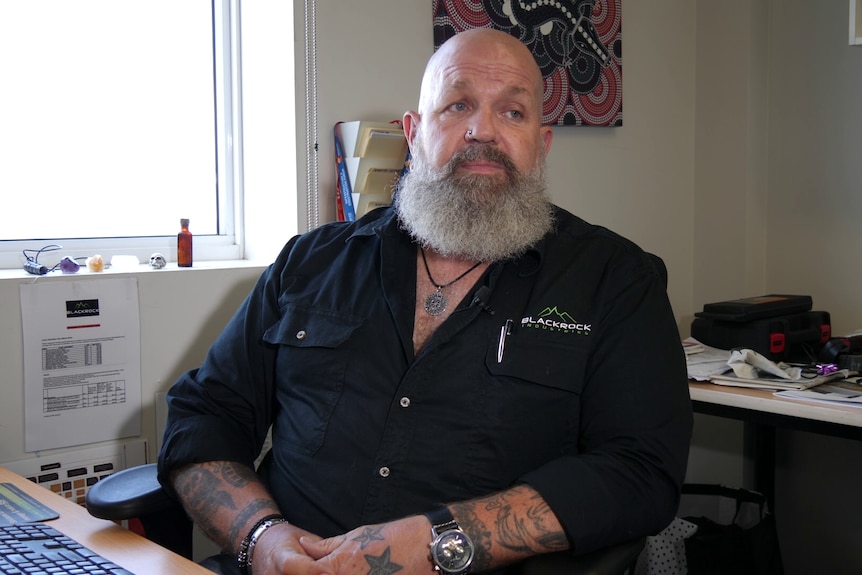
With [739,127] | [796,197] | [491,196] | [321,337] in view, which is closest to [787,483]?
[796,197]

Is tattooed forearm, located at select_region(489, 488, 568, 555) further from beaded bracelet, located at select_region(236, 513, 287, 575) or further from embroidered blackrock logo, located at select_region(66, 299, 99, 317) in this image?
embroidered blackrock logo, located at select_region(66, 299, 99, 317)

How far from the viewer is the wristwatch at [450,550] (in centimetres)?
129

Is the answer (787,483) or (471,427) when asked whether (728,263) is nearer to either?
(787,483)

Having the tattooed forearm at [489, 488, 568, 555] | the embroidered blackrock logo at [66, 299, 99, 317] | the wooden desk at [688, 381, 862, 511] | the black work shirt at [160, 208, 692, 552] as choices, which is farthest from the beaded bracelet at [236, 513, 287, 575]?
the wooden desk at [688, 381, 862, 511]

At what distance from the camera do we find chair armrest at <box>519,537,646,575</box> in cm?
122

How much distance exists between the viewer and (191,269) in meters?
1.98

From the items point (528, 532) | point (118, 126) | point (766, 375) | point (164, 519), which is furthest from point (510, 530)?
point (118, 126)

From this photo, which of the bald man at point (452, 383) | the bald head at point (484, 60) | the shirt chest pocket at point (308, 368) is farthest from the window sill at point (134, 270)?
the bald head at point (484, 60)

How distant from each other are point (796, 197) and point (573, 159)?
748 millimetres

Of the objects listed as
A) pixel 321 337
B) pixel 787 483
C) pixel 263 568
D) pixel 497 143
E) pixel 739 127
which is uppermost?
pixel 739 127

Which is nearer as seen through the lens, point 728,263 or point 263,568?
point 263,568

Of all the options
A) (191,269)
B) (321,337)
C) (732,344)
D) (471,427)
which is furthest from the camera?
(732,344)

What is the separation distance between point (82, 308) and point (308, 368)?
556 mm

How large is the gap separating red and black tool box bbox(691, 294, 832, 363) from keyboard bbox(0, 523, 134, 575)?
68.5 inches
